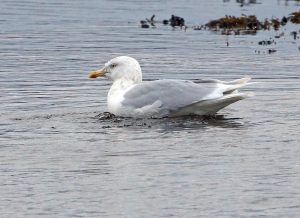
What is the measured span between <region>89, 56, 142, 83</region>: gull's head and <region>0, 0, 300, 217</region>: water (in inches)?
22.6

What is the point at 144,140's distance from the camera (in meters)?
13.6

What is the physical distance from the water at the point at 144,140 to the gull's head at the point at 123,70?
1.89ft

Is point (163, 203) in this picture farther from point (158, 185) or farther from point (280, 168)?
point (280, 168)

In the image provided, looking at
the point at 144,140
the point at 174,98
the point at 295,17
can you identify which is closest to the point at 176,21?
the point at 295,17

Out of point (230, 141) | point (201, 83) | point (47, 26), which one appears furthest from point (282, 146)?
point (47, 26)

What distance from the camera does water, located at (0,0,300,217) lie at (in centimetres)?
1057

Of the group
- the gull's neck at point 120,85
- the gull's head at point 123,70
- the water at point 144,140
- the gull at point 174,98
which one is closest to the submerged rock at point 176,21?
the water at point 144,140

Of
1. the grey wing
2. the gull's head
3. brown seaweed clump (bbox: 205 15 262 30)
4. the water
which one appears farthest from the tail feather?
brown seaweed clump (bbox: 205 15 262 30)

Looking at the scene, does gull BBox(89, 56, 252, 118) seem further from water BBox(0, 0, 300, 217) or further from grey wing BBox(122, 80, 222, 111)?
water BBox(0, 0, 300, 217)

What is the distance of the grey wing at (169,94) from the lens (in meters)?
15.3

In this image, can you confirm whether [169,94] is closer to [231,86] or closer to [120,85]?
[231,86]

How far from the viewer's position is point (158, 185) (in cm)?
1113

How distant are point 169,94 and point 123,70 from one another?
111 centimetres

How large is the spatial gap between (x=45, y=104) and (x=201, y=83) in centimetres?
256
